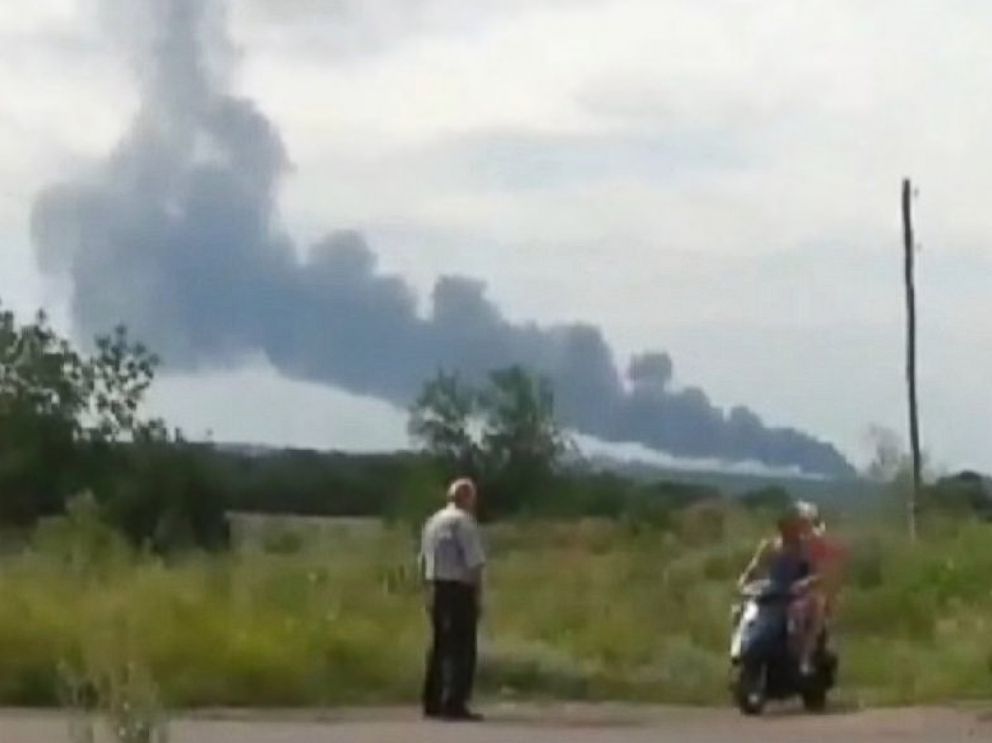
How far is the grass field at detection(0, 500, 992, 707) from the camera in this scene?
92.1 feet

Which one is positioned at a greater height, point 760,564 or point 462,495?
point 462,495

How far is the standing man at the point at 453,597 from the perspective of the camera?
2561 centimetres

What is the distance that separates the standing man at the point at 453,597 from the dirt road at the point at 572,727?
1.11ft

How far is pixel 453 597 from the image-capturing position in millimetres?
25766

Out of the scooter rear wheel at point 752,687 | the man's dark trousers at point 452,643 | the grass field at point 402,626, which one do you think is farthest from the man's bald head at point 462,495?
the scooter rear wheel at point 752,687

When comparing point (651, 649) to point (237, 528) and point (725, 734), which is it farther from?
point (237, 528)

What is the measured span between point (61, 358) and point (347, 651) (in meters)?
57.6

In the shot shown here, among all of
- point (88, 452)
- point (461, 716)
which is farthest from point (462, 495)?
point (88, 452)

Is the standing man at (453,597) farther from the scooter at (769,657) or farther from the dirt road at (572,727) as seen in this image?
the scooter at (769,657)

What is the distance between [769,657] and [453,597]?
3.01 meters

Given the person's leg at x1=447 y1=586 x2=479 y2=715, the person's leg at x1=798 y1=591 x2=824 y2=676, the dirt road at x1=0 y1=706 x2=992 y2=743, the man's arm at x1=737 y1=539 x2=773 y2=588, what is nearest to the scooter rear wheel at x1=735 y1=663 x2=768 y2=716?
the dirt road at x1=0 y1=706 x2=992 y2=743

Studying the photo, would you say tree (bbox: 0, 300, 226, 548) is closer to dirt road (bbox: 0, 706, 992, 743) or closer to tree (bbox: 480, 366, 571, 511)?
tree (bbox: 480, 366, 571, 511)

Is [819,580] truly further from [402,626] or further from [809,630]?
[402,626]

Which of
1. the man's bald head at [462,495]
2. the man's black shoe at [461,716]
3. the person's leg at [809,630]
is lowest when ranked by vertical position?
the man's black shoe at [461,716]
